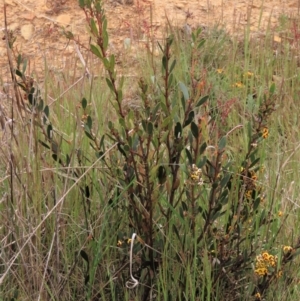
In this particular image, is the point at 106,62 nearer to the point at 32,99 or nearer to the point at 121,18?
the point at 32,99

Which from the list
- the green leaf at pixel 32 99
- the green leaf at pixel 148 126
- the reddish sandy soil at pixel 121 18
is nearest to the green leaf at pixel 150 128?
the green leaf at pixel 148 126

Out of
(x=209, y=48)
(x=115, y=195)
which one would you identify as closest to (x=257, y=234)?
(x=115, y=195)

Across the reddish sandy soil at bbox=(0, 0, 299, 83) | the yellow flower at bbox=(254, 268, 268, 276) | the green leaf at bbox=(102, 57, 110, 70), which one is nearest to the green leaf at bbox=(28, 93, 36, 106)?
the green leaf at bbox=(102, 57, 110, 70)

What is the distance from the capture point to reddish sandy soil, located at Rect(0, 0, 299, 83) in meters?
3.91

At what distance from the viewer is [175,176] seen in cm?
171

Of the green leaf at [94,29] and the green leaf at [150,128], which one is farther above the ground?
the green leaf at [94,29]

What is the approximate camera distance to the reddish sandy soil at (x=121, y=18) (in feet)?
12.8

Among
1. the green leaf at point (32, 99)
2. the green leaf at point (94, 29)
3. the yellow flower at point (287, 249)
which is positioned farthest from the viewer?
the green leaf at point (32, 99)

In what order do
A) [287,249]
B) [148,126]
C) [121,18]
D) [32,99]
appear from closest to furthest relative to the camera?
[148,126]
[287,249]
[32,99]
[121,18]

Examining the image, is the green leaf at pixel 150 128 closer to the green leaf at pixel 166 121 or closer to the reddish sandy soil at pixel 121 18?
the green leaf at pixel 166 121

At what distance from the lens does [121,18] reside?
4.22 metres

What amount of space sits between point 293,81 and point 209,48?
584mm

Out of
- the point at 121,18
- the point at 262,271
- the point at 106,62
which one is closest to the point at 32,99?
the point at 106,62

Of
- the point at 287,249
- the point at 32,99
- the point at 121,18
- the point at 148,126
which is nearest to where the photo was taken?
the point at 148,126
